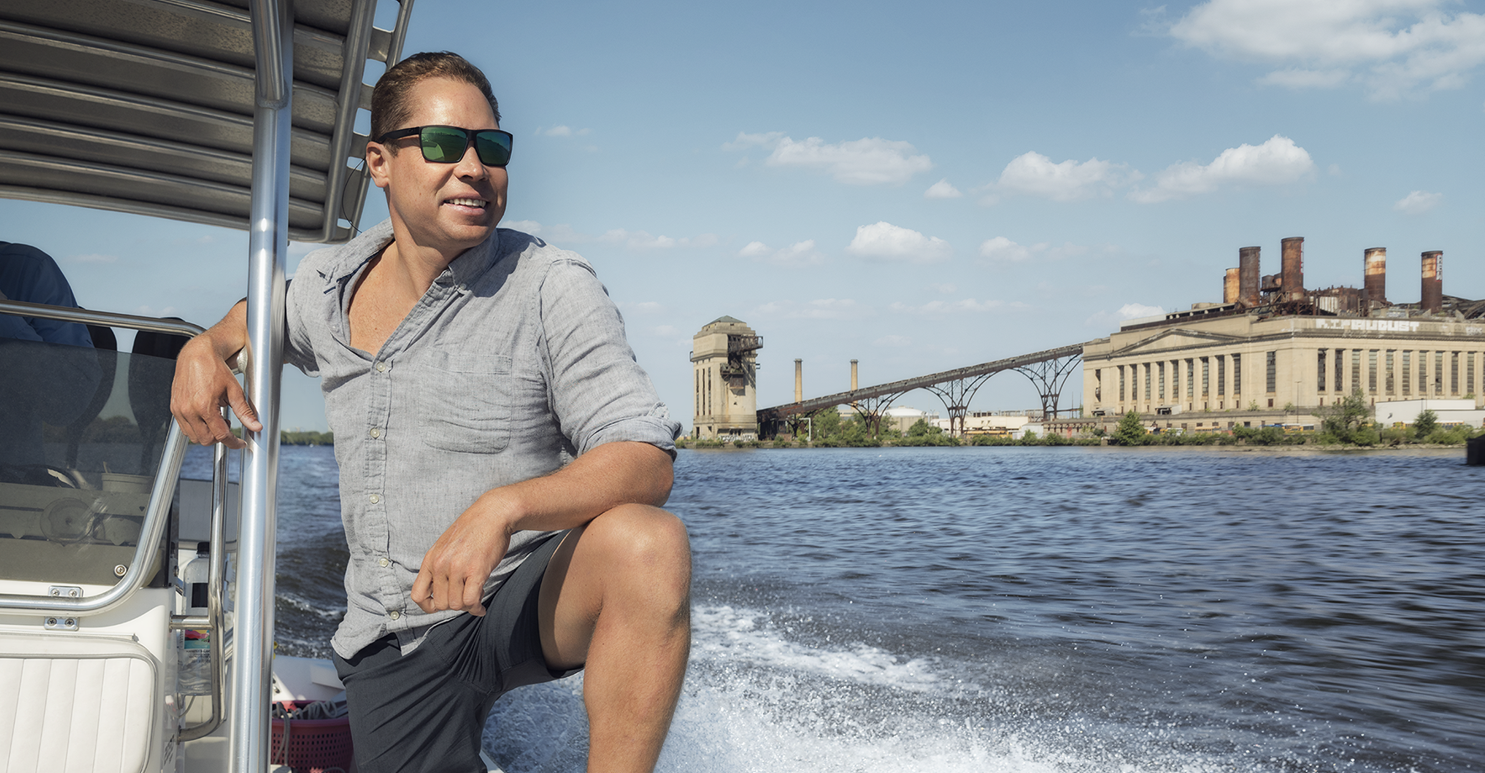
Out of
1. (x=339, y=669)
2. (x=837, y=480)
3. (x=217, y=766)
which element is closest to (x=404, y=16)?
(x=339, y=669)

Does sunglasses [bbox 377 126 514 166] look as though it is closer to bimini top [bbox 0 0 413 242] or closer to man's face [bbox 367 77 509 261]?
man's face [bbox 367 77 509 261]

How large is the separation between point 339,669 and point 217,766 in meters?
0.69

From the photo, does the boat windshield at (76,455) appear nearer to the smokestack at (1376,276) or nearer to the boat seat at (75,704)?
the boat seat at (75,704)

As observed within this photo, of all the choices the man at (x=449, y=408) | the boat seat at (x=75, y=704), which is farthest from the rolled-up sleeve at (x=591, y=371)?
the boat seat at (x=75, y=704)

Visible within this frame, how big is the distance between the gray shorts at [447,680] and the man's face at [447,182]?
49 cm

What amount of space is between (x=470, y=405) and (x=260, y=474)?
0.41 m

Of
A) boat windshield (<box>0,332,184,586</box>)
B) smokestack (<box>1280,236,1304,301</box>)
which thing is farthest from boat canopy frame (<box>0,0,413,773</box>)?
smokestack (<box>1280,236,1304,301</box>)

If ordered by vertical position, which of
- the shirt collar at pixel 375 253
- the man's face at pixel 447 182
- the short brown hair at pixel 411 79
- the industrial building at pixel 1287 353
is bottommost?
the shirt collar at pixel 375 253

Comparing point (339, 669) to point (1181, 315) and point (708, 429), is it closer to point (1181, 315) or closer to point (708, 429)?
point (708, 429)

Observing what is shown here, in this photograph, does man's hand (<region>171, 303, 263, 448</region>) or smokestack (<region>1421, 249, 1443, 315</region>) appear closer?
man's hand (<region>171, 303, 263, 448</region>)

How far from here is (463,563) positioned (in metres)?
1.06

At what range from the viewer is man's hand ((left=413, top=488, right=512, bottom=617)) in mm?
1059

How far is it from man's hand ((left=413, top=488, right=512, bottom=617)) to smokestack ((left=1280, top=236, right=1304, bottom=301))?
8189 cm

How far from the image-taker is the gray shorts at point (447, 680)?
1327 millimetres
